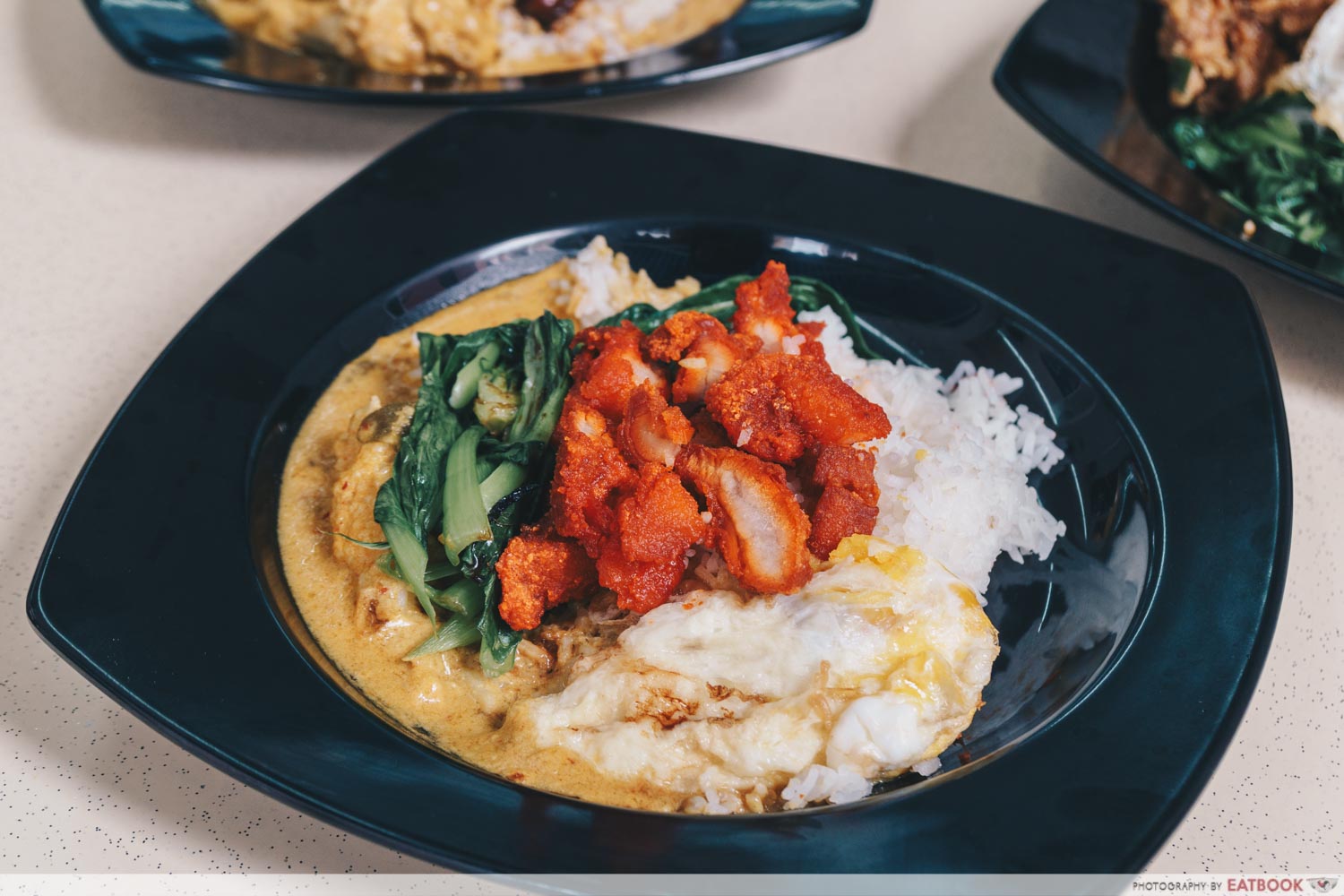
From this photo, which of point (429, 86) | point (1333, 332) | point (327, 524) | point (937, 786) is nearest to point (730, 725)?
point (937, 786)

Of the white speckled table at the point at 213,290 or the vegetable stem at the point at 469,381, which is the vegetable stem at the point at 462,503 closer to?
the vegetable stem at the point at 469,381

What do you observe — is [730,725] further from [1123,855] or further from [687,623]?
[1123,855]

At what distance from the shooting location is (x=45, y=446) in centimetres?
340

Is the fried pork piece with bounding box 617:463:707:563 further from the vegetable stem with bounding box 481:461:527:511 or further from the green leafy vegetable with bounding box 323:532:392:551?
the green leafy vegetable with bounding box 323:532:392:551

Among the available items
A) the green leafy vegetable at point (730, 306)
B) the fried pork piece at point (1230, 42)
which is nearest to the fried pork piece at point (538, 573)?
the green leafy vegetable at point (730, 306)

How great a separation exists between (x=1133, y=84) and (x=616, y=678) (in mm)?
3133

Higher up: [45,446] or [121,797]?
[45,446]

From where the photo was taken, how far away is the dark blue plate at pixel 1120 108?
137 inches

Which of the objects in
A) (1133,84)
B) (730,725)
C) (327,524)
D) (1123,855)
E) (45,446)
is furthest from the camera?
(1133,84)

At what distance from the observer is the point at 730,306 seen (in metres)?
3.44

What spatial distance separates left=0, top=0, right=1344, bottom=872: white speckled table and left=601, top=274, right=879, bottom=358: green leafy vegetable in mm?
1288

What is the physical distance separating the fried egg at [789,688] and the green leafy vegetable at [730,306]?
1.01 m

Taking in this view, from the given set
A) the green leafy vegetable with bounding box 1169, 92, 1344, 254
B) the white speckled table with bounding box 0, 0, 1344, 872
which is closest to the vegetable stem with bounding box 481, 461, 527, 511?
the white speckled table with bounding box 0, 0, 1344, 872

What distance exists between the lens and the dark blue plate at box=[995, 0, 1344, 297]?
347cm
